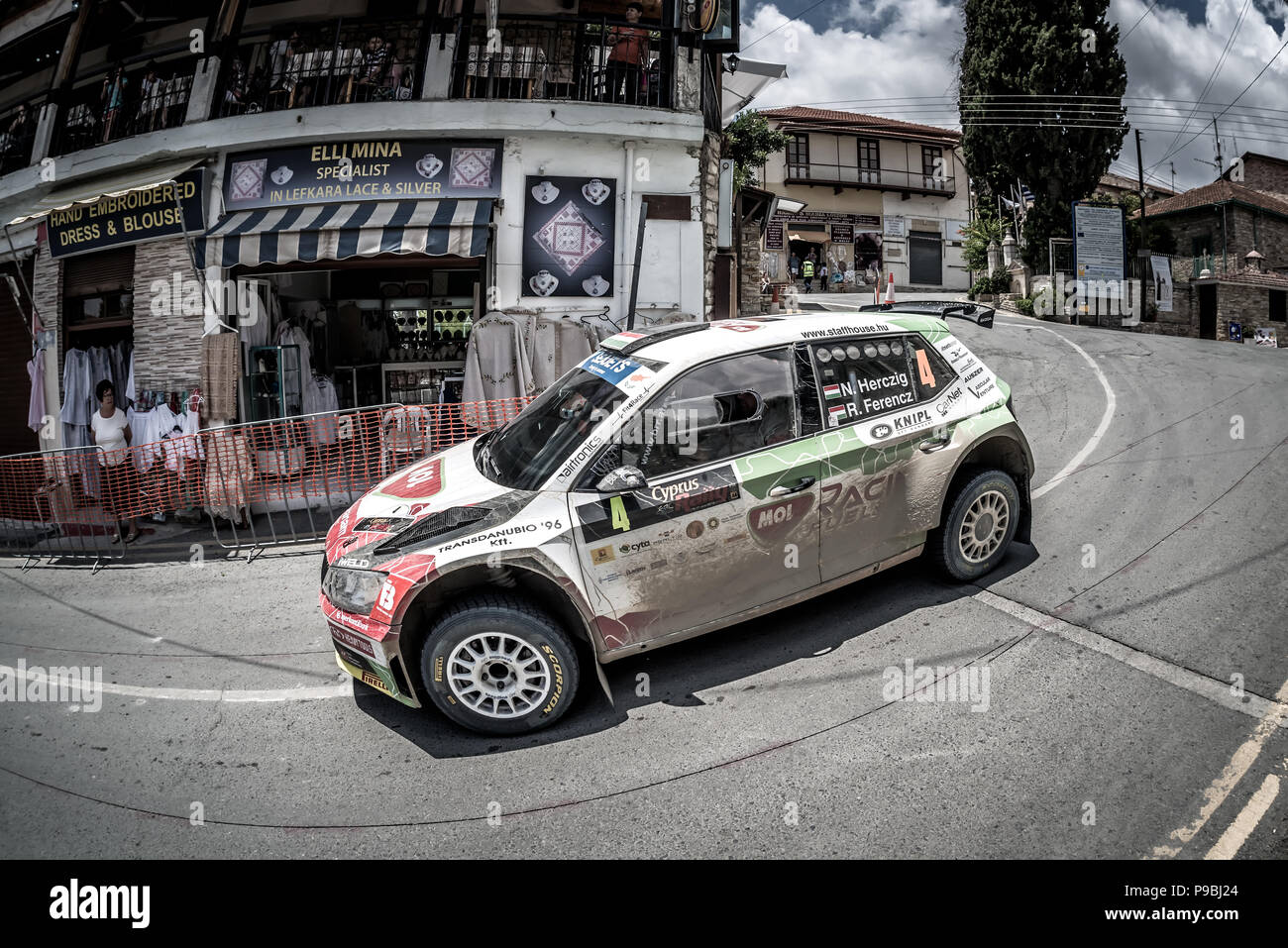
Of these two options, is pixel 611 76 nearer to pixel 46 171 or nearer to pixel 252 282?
pixel 252 282

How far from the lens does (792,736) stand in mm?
3545

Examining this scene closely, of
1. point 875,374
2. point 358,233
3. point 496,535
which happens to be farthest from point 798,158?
point 496,535

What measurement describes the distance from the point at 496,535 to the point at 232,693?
228cm

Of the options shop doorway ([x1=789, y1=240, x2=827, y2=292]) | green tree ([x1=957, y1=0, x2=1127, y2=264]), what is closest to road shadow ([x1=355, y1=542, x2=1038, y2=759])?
green tree ([x1=957, y1=0, x2=1127, y2=264])

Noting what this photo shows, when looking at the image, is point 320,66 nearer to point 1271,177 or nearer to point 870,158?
point 870,158

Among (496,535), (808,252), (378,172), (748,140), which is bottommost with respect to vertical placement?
(496,535)

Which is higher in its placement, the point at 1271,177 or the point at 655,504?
the point at 1271,177

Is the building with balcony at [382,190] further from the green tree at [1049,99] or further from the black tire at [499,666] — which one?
the green tree at [1049,99]

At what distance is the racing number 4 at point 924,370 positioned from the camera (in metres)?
4.70

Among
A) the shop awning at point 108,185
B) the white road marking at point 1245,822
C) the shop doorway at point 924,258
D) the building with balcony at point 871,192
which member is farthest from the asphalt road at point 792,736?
the shop doorway at point 924,258

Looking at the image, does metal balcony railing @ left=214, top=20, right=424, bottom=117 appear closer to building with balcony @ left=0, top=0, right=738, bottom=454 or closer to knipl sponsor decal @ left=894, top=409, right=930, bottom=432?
building with balcony @ left=0, top=0, right=738, bottom=454

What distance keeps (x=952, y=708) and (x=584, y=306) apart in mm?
7748

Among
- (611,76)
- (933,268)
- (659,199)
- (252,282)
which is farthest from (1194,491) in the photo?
(933,268)

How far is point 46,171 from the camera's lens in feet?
39.5
